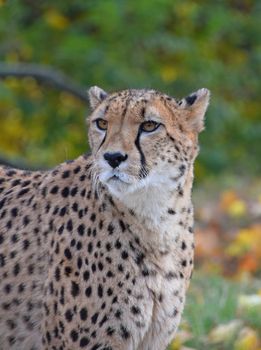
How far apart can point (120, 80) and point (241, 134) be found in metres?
2.12

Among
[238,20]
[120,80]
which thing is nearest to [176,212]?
[120,80]

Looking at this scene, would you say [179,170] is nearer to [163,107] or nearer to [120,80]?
[163,107]

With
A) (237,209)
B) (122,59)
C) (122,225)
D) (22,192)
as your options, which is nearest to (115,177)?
(122,225)

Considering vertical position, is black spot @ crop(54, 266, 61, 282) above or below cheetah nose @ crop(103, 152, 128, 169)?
below

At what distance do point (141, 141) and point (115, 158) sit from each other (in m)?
0.19

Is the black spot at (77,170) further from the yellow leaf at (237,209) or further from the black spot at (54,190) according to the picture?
the yellow leaf at (237,209)

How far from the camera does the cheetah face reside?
534 centimetres

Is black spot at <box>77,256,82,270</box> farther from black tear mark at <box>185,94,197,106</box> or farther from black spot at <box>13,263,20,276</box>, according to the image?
black tear mark at <box>185,94,197,106</box>

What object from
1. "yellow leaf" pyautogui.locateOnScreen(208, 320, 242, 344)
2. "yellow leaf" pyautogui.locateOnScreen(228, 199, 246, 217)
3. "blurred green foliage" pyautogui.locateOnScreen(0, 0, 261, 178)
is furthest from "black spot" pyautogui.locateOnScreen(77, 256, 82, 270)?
"yellow leaf" pyautogui.locateOnScreen(228, 199, 246, 217)

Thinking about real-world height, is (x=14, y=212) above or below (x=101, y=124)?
below

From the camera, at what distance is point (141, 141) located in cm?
543

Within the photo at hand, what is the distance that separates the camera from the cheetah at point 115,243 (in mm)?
5500

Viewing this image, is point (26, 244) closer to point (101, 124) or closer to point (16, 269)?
point (16, 269)

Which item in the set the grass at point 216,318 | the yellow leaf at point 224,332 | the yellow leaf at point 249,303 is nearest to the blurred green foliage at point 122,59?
the grass at point 216,318
